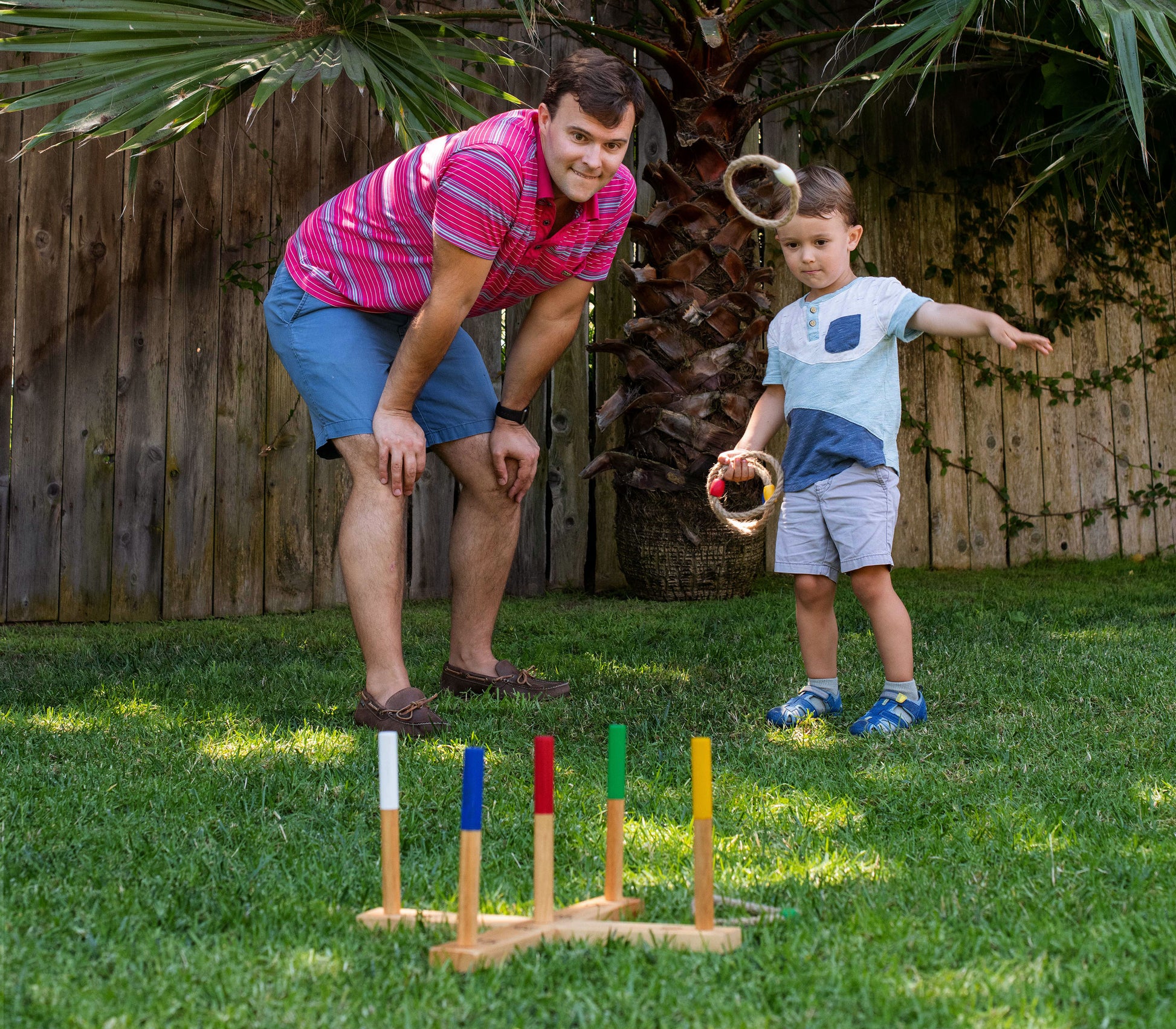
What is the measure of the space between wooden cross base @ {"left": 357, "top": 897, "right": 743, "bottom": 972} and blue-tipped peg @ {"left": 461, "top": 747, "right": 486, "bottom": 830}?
5.4 inches

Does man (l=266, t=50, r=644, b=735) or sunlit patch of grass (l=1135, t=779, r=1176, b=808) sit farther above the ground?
man (l=266, t=50, r=644, b=735)

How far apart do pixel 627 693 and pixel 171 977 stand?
164 cm

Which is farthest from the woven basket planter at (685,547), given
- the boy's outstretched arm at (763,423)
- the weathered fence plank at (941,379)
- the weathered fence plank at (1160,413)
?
the weathered fence plank at (1160,413)

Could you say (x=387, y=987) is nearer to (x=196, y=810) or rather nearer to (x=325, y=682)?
(x=196, y=810)

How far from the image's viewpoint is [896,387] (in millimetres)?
2725

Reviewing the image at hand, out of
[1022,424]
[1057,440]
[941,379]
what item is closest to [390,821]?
[941,379]

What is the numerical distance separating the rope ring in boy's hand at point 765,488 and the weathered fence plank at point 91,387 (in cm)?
259

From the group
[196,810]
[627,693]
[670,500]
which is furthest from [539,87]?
[196,810]

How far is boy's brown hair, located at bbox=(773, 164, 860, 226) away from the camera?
2.72 m

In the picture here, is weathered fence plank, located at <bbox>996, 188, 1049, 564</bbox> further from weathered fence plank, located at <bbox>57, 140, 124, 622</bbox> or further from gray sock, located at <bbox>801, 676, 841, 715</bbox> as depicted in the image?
weathered fence plank, located at <bbox>57, 140, 124, 622</bbox>

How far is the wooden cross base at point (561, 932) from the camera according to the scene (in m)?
1.24

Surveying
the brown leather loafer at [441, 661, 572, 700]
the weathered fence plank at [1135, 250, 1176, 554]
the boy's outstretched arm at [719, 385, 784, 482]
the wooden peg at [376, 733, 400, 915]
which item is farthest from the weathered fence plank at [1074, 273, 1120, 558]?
the wooden peg at [376, 733, 400, 915]

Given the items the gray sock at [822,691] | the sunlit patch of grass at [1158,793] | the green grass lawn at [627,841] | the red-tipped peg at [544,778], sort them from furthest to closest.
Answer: the gray sock at [822,691] → the sunlit patch of grass at [1158,793] → the red-tipped peg at [544,778] → the green grass lawn at [627,841]

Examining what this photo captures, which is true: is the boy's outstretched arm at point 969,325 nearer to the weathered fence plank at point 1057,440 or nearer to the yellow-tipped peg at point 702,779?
the yellow-tipped peg at point 702,779
